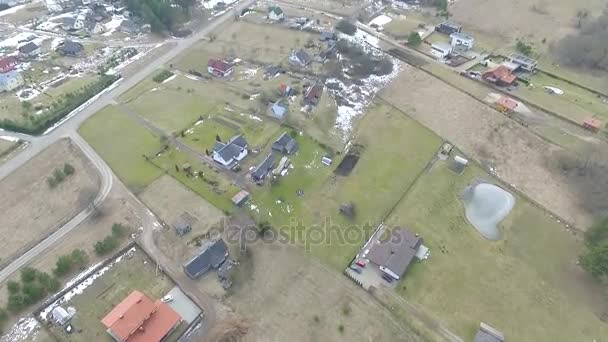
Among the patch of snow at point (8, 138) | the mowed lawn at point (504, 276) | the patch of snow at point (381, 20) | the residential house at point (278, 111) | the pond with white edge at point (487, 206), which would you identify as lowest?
the mowed lawn at point (504, 276)

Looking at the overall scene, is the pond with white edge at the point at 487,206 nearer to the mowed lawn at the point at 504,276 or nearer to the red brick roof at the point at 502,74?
the mowed lawn at the point at 504,276

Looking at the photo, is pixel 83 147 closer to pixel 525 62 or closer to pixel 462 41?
pixel 462 41

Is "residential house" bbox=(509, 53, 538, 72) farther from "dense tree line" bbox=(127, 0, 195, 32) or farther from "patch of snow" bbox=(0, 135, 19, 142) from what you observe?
"patch of snow" bbox=(0, 135, 19, 142)

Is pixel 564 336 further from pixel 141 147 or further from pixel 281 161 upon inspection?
pixel 141 147

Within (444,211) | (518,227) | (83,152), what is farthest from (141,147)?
(518,227)

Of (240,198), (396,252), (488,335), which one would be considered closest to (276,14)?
(240,198)

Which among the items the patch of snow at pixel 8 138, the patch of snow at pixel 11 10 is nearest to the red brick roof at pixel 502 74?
the patch of snow at pixel 8 138

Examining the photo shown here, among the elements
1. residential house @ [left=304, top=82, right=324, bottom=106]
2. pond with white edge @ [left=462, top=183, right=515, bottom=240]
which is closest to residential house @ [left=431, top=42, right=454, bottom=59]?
residential house @ [left=304, top=82, right=324, bottom=106]
